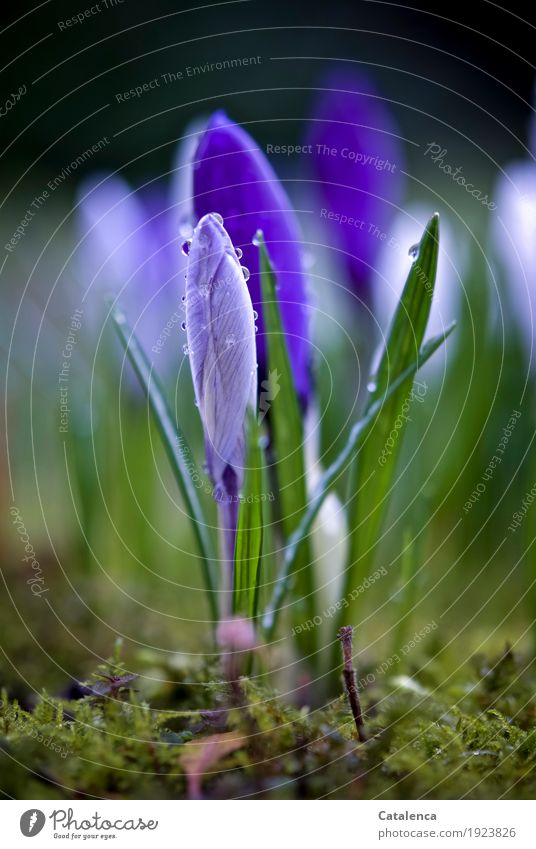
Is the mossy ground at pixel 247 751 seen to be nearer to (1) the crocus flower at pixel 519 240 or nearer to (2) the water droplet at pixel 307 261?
(2) the water droplet at pixel 307 261

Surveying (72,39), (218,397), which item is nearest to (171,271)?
(218,397)

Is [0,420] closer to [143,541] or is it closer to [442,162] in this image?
[143,541]

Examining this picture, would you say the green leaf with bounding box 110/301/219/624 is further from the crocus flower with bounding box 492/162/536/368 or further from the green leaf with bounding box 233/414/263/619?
the crocus flower with bounding box 492/162/536/368

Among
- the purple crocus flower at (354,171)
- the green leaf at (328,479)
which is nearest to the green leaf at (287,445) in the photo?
the green leaf at (328,479)

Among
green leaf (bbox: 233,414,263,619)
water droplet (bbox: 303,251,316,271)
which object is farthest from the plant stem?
water droplet (bbox: 303,251,316,271)

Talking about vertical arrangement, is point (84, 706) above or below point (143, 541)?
below
